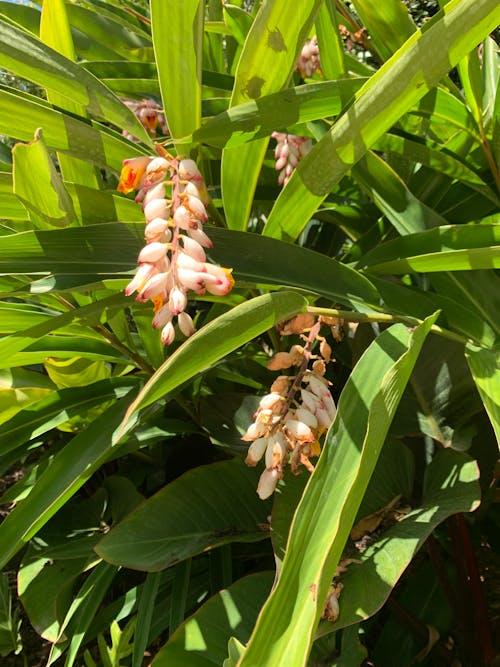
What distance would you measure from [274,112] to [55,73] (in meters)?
0.21

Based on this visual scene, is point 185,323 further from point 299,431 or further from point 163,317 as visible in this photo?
point 299,431

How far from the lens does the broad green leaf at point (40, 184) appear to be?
523 millimetres

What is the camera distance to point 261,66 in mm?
623

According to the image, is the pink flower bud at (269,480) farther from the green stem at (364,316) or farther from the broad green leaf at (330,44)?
A: the broad green leaf at (330,44)

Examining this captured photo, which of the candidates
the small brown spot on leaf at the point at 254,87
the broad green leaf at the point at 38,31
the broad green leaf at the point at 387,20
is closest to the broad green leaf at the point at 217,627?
the small brown spot on leaf at the point at 254,87

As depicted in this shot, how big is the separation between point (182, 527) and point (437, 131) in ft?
2.26

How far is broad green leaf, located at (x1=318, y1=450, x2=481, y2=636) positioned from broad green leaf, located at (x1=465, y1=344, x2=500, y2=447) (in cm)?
14

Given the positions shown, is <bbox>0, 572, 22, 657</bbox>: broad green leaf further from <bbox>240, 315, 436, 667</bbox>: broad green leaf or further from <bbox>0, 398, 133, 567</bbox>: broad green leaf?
<bbox>240, 315, 436, 667</bbox>: broad green leaf

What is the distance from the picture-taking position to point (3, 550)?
75 cm

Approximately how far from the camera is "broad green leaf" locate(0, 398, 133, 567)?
0.76 metres

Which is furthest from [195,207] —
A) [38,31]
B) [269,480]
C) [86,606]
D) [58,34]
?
[38,31]

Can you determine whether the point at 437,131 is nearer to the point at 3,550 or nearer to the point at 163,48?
the point at 163,48

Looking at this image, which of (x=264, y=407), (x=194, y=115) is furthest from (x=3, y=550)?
(x=194, y=115)

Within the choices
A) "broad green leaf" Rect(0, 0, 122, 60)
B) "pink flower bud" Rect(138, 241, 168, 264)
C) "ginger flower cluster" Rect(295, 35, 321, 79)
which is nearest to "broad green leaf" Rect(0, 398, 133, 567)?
"pink flower bud" Rect(138, 241, 168, 264)
